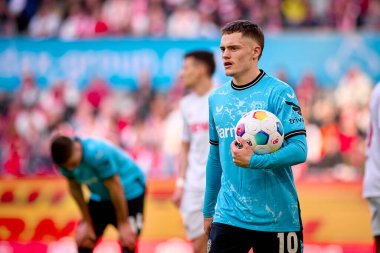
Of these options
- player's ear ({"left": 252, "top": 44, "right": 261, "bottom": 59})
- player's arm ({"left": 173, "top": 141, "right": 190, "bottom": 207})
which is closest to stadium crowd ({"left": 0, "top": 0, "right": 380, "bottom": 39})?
player's arm ({"left": 173, "top": 141, "right": 190, "bottom": 207})

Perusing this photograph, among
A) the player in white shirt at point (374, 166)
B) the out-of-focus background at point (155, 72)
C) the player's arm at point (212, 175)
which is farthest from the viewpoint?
the out-of-focus background at point (155, 72)

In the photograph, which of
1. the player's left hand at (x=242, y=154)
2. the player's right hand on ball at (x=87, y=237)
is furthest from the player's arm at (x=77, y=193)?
the player's left hand at (x=242, y=154)

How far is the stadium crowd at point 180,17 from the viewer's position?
18.4m

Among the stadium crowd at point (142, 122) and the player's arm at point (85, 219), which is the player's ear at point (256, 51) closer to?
the player's arm at point (85, 219)

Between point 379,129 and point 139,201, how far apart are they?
9.26ft

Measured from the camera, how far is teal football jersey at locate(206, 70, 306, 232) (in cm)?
543

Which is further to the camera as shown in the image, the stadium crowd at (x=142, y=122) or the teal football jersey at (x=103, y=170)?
the stadium crowd at (x=142, y=122)

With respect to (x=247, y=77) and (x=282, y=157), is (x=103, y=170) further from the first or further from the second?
(x=282, y=157)

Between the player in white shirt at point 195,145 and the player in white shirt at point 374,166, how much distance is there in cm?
184

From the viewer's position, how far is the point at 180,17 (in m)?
19.0

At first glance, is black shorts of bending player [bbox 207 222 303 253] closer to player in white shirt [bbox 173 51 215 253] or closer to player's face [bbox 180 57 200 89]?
A: player in white shirt [bbox 173 51 215 253]

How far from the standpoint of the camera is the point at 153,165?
16406 mm

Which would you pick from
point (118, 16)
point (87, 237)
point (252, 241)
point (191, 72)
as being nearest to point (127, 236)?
point (87, 237)

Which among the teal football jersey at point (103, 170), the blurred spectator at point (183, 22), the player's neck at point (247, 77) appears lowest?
the teal football jersey at point (103, 170)
